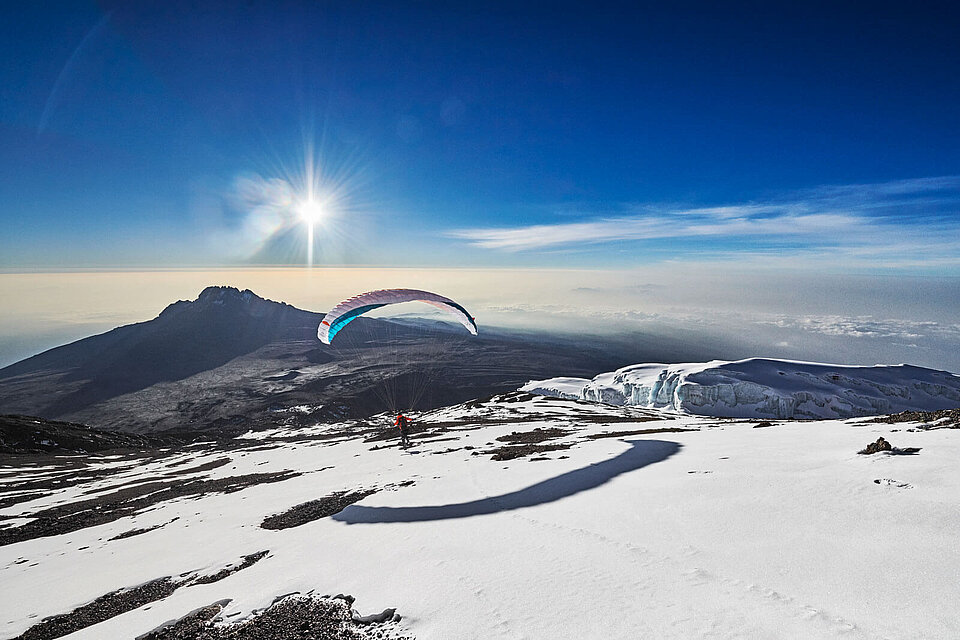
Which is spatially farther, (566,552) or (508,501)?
(508,501)

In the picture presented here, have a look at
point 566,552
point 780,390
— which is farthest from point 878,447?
point 780,390

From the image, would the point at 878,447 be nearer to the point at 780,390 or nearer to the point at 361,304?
the point at 361,304

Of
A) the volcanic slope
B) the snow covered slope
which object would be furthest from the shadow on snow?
the snow covered slope

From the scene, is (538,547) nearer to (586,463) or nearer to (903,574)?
(903,574)

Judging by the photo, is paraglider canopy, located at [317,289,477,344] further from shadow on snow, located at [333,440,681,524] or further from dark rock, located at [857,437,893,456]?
dark rock, located at [857,437,893,456]

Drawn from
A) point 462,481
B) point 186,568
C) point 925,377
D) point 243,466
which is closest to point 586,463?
point 462,481

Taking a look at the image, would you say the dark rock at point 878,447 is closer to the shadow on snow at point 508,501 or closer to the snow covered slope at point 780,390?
the shadow on snow at point 508,501
